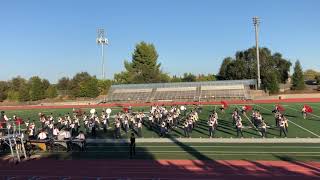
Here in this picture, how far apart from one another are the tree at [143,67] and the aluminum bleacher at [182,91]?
61.2ft

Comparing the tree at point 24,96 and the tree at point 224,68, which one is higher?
the tree at point 224,68

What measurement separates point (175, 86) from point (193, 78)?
2849 centimetres

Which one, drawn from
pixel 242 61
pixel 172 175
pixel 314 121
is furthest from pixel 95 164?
pixel 242 61

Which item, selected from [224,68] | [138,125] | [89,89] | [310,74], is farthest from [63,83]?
[138,125]

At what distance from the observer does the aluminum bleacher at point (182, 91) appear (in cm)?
7012

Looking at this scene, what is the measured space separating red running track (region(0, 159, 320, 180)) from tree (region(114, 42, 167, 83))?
7690 cm

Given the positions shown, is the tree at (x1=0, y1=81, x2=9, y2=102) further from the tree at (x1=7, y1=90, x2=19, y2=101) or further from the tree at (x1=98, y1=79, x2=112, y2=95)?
the tree at (x1=98, y1=79, x2=112, y2=95)

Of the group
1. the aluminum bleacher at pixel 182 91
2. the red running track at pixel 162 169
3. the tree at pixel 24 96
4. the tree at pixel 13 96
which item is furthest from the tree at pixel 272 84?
the red running track at pixel 162 169

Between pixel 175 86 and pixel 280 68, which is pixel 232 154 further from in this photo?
pixel 280 68

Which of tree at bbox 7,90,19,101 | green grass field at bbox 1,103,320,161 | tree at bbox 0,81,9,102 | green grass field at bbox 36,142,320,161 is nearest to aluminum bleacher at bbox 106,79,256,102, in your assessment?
tree at bbox 7,90,19,101

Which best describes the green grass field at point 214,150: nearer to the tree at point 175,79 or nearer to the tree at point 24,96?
the tree at point 24,96

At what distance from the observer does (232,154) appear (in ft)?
67.8

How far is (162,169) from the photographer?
690 inches

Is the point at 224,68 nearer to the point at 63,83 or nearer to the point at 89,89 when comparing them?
the point at 89,89
